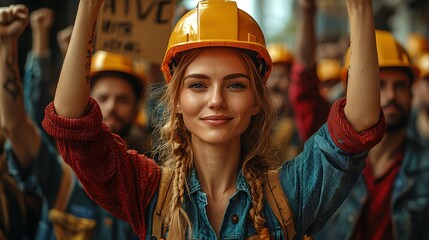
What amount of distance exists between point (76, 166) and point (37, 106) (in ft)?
9.21

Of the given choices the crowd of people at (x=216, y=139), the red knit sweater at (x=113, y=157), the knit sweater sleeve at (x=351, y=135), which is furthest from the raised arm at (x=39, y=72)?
the knit sweater sleeve at (x=351, y=135)

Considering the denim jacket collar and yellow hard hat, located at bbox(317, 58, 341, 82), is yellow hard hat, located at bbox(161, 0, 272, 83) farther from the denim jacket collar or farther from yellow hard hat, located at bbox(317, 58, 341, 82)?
yellow hard hat, located at bbox(317, 58, 341, 82)

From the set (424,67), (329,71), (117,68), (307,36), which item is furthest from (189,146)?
(329,71)

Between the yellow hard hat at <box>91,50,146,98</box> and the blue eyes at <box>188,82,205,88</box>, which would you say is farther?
the yellow hard hat at <box>91,50,146,98</box>

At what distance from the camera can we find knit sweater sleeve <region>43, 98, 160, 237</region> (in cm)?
318

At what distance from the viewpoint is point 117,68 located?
6086 mm

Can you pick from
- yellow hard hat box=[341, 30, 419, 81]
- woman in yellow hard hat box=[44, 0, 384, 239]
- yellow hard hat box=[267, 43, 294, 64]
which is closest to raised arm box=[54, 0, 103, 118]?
woman in yellow hard hat box=[44, 0, 384, 239]

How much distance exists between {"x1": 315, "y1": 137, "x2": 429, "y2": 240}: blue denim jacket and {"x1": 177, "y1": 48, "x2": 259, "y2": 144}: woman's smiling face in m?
2.15

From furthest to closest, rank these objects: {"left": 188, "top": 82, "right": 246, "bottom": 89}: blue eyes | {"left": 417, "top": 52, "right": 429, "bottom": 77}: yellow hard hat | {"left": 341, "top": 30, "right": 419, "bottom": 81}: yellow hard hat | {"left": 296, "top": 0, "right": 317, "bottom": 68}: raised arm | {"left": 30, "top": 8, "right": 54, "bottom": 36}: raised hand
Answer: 1. {"left": 417, "top": 52, "right": 429, "bottom": 77}: yellow hard hat
2. {"left": 30, "top": 8, "right": 54, "bottom": 36}: raised hand
3. {"left": 296, "top": 0, "right": 317, "bottom": 68}: raised arm
4. {"left": 341, "top": 30, "right": 419, "bottom": 81}: yellow hard hat
5. {"left": 188, "top": 82, "right": 246, "bottom": 89}: blue eyes

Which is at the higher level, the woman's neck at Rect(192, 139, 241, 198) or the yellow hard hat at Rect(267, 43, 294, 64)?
the yellow hard hat at Rect(267, 43, 294, 64)

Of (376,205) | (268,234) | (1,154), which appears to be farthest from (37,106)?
(268,234)

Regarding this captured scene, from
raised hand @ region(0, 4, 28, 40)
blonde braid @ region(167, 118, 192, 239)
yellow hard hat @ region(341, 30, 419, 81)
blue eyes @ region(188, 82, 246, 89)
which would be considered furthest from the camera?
yellow hard hat @ region(341, 30, 419, 81)

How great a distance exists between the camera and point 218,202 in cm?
348

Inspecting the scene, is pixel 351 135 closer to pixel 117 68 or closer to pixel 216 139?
pixel 216 139
